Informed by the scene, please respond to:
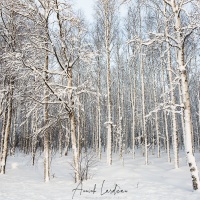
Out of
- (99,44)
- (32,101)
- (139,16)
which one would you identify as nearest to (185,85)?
(32,101)

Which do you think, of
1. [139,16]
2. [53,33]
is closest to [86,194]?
[53,33]

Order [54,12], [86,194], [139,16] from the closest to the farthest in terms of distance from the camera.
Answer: [86,194] < [54,12] < [139,16]

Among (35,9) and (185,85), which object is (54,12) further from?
(185,85)

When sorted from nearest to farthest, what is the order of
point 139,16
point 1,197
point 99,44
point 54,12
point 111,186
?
point 1,197
point 111,186
point 54,12
point 139,16
point 99,44

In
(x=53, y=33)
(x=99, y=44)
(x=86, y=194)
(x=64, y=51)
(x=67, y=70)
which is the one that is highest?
(x=99, y=44)

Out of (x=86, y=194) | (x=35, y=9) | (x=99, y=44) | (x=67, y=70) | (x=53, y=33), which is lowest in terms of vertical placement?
(x=86, y=194)

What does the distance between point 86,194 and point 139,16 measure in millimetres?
16513

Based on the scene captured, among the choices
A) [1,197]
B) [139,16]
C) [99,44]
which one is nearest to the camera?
[1,197]

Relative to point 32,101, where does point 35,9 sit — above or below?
above

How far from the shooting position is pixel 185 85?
841 centimetres

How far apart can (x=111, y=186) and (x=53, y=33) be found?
6.36 meters

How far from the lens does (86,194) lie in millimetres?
8250

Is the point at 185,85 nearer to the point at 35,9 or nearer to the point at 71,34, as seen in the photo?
the point at 71,34

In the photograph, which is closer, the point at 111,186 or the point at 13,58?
the point at 111,186
